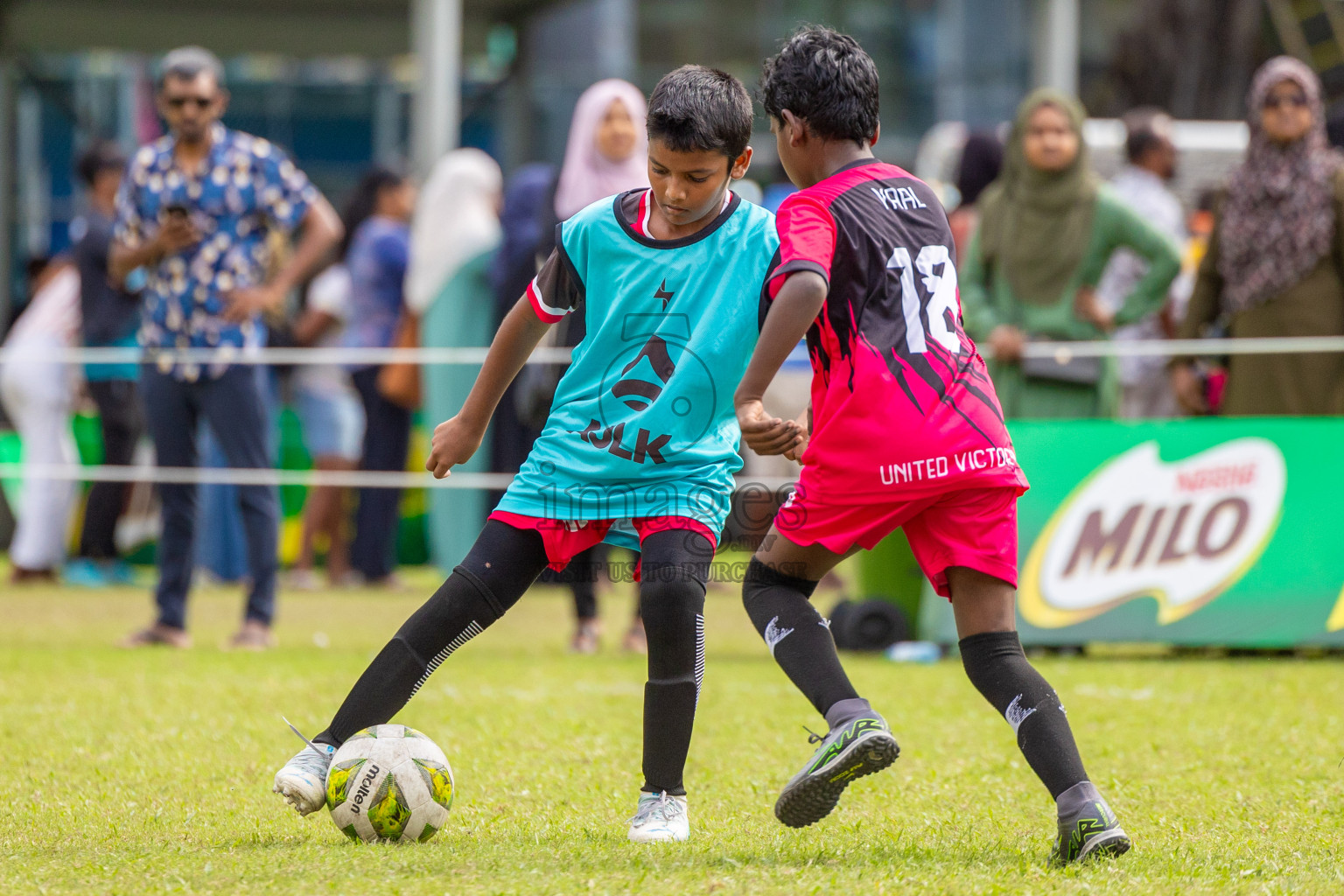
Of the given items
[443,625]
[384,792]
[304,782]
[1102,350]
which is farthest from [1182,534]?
[304,782]

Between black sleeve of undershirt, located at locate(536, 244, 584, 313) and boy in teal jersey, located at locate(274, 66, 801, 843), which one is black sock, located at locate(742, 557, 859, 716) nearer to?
boy in teal jersey, located at locate(274, 66, 801, 843)

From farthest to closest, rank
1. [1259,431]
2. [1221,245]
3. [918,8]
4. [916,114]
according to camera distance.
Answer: [918,8] → [916,114] → [1221,245] → [1259,431]

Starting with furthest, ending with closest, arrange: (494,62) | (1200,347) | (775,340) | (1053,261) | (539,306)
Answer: (494,62), (1200,347), (1053,261), (539,306), (775,340)

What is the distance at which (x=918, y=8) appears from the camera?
31062mm

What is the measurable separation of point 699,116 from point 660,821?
1485 mm

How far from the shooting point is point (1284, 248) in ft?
23.9

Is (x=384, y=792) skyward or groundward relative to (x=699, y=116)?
groundward

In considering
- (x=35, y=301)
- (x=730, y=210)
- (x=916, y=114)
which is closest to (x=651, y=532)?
(x=730, y=210)

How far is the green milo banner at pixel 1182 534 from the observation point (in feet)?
22.6

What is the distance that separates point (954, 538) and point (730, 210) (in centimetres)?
87

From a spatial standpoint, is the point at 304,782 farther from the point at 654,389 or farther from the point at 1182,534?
the point at 1182,534

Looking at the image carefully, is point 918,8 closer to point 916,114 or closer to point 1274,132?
point 916,114

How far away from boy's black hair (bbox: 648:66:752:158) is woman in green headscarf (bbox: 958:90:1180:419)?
3.80 m

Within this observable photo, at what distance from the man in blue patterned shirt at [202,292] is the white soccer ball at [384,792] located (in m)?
3.65
